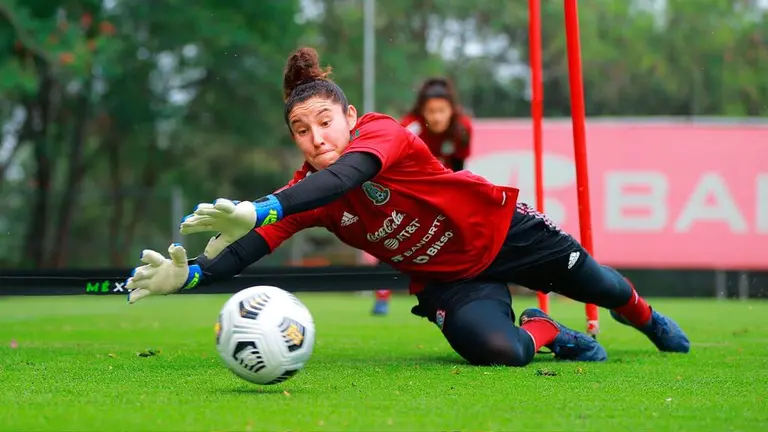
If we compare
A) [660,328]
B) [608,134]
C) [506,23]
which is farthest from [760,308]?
[506,23]

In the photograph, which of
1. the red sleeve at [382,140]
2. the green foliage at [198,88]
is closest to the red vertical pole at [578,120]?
the red sleeve at [382,140]

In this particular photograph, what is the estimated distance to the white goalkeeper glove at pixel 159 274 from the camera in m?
4.73

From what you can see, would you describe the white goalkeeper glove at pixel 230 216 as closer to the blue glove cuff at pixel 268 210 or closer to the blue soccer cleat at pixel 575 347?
the blue glove cuff at pixel 268 210

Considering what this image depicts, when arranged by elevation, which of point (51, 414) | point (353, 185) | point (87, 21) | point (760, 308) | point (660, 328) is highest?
point (87, 21)

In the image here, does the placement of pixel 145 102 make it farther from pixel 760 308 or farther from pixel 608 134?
pixel 760 308

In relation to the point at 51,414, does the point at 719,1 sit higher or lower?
higher

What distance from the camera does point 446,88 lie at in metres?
9.22

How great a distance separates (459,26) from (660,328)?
75.0 feet

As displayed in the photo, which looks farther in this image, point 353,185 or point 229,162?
point 229,162

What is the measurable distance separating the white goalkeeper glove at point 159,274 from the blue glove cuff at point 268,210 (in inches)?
18.8

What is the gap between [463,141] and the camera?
940 centimetres

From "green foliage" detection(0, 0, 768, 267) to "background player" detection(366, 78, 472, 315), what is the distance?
11056 mm

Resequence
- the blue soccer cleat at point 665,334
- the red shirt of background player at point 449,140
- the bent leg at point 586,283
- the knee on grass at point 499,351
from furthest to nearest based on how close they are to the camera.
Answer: the red shirt of background player at point 449,140
the blue soccer cleat at point 665,334
the bent leg at point 586,283
the knee on grass at point 499,351

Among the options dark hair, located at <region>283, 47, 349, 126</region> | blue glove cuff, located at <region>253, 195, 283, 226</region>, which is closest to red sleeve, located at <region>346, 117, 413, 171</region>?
dark hair, located at <region>283, 47, 349, 126</region>
